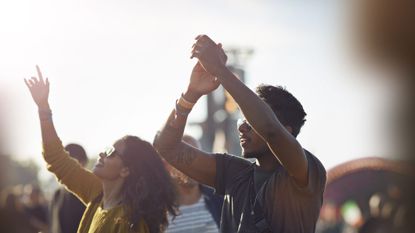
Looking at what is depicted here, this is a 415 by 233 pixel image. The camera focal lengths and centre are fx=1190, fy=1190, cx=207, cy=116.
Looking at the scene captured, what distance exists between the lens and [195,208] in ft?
24.7

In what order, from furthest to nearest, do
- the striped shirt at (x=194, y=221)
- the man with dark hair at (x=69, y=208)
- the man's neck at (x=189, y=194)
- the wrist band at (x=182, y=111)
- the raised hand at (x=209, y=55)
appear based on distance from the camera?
the man with dark hair at (x=69, y=208)
the man's neck at (x=189, y=194)
the striped shirt at (x=194, y=221)
the wrist band at (x=182, y=111)
the raised hand at (x=209, y=55)

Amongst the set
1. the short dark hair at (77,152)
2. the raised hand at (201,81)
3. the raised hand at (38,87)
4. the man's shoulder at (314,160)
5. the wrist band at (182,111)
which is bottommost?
the man's shoulder at (314,160)

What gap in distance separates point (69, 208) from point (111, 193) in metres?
2.07

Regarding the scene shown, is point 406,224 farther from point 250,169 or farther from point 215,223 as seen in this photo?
point 250,169

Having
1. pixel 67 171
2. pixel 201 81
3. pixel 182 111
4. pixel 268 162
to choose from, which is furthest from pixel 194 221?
pixel 268 162

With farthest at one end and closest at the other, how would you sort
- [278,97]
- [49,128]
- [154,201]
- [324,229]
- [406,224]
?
[324,229], [406,224], [49,128], [154,201], [278,97]

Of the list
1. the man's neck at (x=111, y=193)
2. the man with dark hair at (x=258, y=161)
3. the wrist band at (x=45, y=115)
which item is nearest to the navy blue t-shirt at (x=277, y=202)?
the man with dark hair at (x=258, y=161)

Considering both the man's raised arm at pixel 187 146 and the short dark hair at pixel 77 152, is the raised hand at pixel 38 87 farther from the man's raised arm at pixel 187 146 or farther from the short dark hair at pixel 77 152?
the short dark hair at pixel 77 152

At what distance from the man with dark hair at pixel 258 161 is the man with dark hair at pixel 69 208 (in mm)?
2881

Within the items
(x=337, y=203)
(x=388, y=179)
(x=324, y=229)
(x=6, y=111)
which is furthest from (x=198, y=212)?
(x=6, y=111)

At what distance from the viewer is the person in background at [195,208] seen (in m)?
7.41

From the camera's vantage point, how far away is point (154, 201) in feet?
21.4

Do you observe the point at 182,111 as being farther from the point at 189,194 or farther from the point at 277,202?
the point at 189,194

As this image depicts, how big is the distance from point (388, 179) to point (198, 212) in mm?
28002
